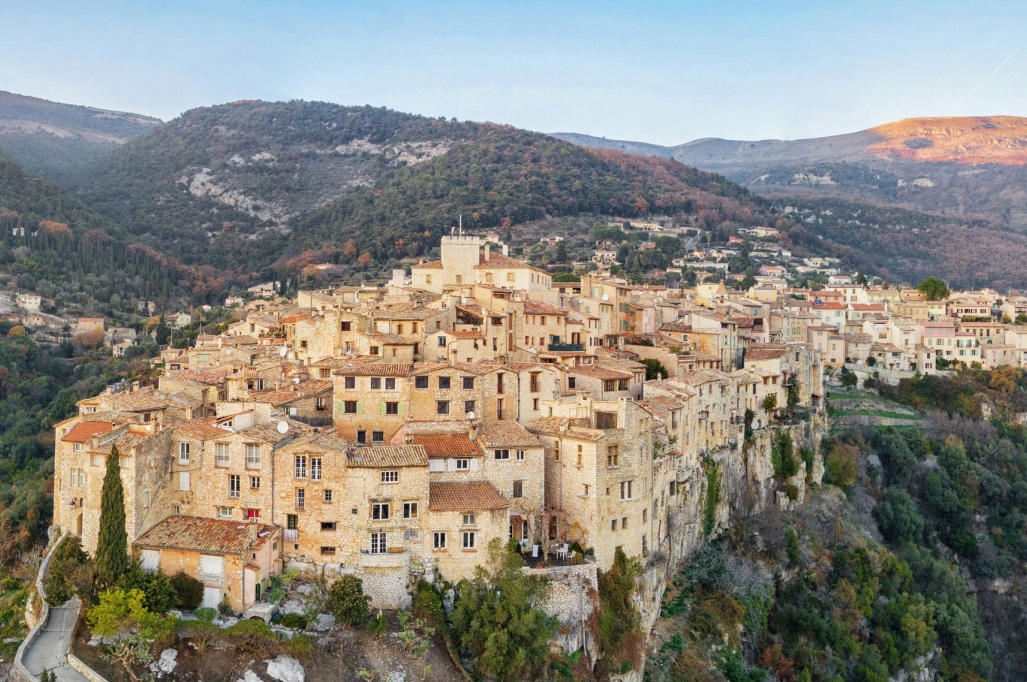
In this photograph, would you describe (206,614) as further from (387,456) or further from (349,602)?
(387,456)

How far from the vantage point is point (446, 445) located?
31672mm

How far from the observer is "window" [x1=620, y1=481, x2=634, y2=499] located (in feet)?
106

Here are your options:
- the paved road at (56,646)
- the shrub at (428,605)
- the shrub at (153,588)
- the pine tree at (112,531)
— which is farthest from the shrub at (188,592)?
the shrub at (428,605)

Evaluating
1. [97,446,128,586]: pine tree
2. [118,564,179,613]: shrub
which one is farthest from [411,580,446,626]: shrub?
[97,446,128,586]: pine tree

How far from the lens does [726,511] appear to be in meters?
43.3

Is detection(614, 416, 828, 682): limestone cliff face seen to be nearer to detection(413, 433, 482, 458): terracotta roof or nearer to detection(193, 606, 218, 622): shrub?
detection(413, 433, 482, 458): terracotta roof

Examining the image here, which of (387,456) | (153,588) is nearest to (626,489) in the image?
(387,456)

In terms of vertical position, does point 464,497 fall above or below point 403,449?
below

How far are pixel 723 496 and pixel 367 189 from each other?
376 feet

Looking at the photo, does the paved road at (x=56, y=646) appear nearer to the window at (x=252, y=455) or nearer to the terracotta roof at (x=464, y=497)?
the window at (x=252, y=455)

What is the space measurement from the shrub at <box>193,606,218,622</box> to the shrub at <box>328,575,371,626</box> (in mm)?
3478

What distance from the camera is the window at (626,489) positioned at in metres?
32.4

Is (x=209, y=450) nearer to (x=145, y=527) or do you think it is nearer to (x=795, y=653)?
(x=145, y=527)

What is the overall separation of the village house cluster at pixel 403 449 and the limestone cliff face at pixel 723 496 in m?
0.52
